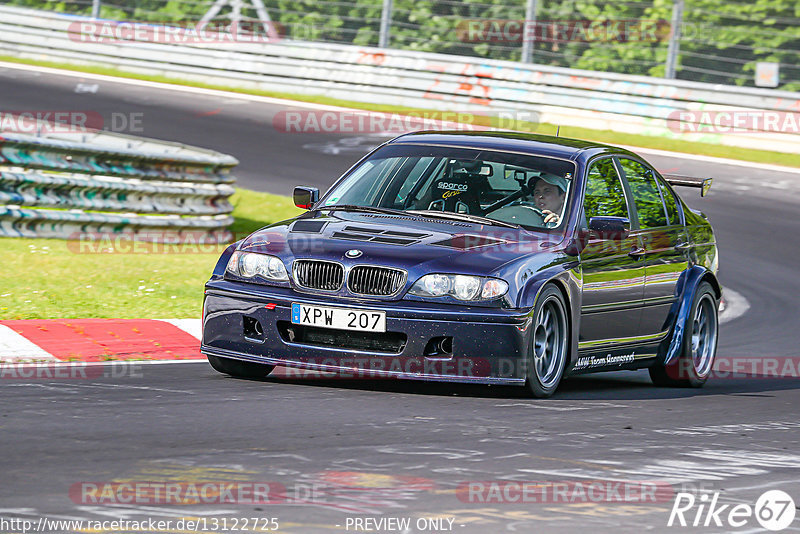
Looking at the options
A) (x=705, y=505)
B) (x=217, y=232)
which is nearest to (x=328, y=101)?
(x=217, y=232)

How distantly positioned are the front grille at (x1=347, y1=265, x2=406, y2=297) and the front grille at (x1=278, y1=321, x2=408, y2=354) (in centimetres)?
22

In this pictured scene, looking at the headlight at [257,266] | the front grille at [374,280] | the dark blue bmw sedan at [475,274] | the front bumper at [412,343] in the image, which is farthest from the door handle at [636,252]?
the headlight at [257,266]

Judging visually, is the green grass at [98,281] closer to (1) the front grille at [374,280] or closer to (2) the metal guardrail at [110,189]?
(2) the metal guardrail at [110,189]

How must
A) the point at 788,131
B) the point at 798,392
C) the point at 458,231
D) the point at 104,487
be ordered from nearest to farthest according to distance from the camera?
the point at 104,487 < the point at 458,231 < the point at 798,392 < the point at 788,131

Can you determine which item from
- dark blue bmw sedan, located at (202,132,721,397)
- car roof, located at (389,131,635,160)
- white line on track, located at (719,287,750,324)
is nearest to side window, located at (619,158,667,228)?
dark blue bmw sedan, located at (202,132,721,397)

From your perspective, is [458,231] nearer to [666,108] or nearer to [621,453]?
[621,453]

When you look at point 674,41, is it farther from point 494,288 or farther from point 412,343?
point 412,343

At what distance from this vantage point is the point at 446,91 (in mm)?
23734

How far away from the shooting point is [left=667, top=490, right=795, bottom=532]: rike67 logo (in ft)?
16.9

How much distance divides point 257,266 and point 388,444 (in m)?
Result: 1.93

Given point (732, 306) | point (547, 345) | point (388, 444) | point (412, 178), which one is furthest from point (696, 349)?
point (388, 444)

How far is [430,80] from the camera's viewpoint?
942 inches

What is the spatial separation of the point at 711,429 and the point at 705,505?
6.65 ft

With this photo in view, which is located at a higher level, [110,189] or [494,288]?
[494,288]
